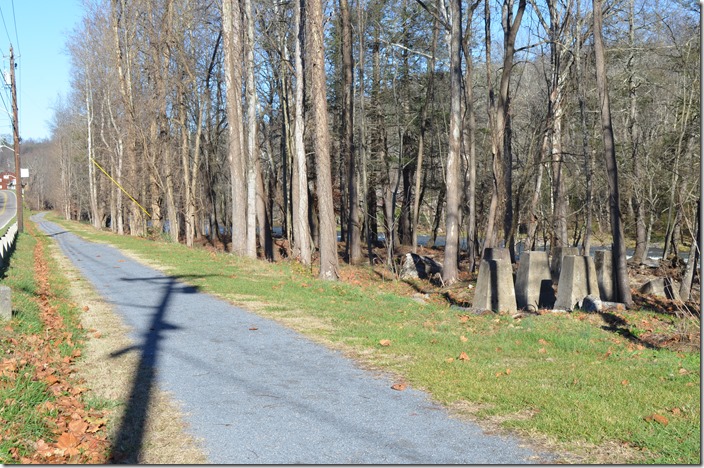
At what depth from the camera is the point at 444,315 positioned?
1162 centimetres

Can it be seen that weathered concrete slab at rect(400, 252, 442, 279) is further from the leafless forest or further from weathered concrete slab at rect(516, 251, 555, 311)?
weathered concrete slab at rect(516, 251, 555, 311)

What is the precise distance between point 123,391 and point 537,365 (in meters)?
4.41

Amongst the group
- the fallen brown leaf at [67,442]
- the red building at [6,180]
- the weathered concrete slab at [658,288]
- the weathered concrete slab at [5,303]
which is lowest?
the weathered concrete slab at [658,288]

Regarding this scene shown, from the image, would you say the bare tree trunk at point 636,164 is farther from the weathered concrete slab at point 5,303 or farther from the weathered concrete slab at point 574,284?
the weathered concrete slab at point 5,303

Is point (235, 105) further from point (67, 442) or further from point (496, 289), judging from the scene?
point (67, 442)

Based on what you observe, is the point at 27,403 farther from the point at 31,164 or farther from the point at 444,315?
the point at 31,164

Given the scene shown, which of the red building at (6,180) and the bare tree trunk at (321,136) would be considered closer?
the bare tree trunk at (321,136)

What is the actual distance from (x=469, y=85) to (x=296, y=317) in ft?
59.9

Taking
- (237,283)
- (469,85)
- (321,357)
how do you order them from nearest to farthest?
1. (321,357)
2. (237,283)
3. (469,85)

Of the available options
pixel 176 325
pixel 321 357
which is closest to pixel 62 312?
pixel 176 325

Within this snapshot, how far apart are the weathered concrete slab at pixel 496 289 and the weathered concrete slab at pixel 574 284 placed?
1.51 meters

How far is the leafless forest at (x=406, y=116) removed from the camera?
2078 centimetres

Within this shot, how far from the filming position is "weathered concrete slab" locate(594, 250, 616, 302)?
50.5 ft

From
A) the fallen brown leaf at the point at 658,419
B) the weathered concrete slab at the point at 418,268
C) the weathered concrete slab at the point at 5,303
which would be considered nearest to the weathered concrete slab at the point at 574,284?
the fallen brown leaf at the point at 658,419
